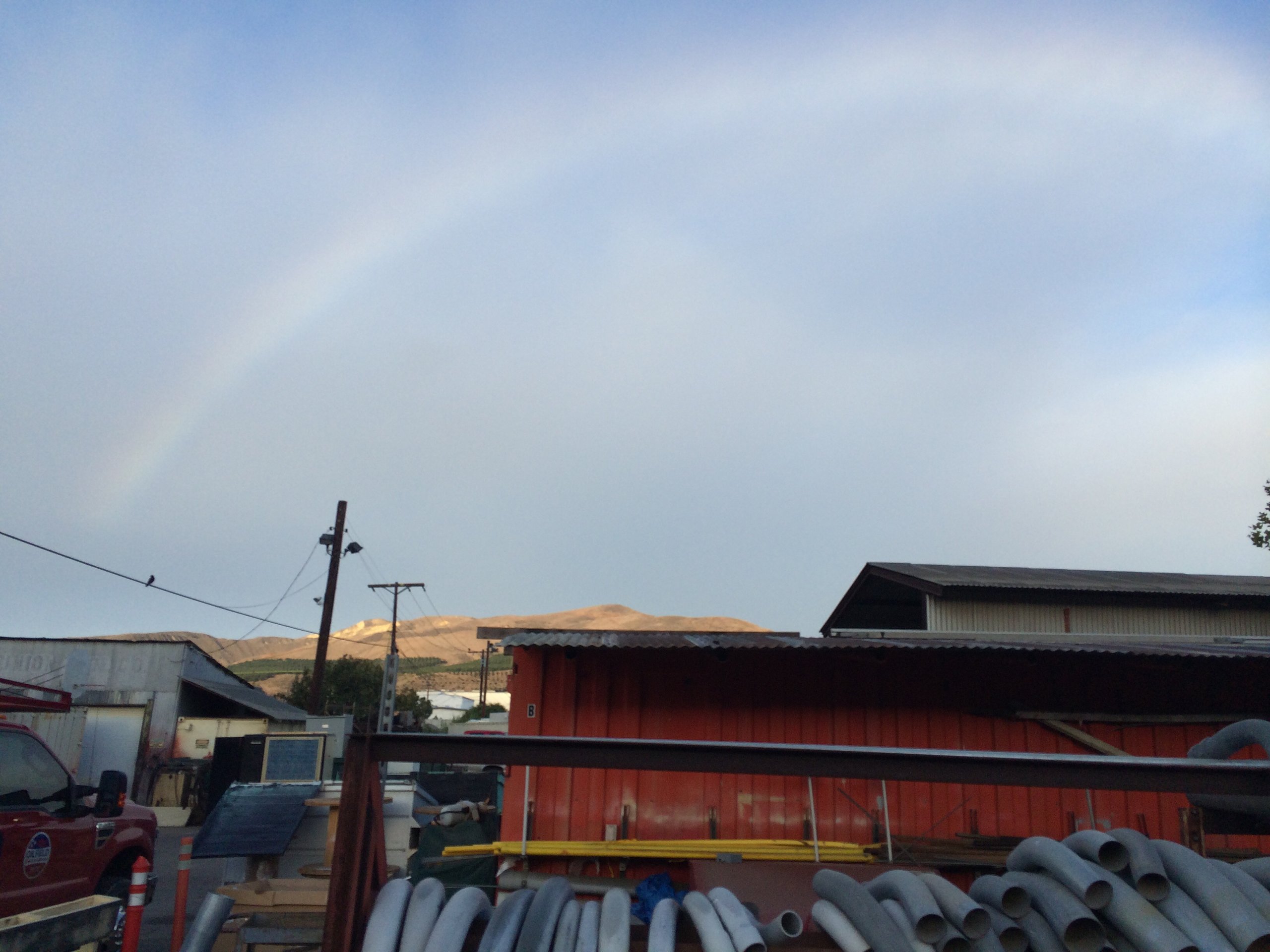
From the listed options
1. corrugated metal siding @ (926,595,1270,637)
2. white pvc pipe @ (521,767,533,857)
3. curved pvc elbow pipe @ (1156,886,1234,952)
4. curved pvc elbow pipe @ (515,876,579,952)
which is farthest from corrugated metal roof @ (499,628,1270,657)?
curved pvc elbow pipe @ (1156,886,1234,952)

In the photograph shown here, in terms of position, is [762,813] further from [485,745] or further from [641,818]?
[485,745]

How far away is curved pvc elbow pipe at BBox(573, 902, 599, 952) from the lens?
145 inches

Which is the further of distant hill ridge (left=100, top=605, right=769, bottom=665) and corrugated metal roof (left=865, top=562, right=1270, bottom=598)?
distant hill ridge (left=100, top=605, right=769, bottom=665)

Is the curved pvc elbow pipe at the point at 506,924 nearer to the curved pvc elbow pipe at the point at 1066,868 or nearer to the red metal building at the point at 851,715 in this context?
the curved pvc elbow pipe at the point at 1066,868

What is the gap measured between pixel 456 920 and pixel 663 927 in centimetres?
88

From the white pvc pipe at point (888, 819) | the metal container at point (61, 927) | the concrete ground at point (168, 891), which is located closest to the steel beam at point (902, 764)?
the metal container at point (61, 927)

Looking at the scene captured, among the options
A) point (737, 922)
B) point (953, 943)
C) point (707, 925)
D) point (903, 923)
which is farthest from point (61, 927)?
point (953, 943)

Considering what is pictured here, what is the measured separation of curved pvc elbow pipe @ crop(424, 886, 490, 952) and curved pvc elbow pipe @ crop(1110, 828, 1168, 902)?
2781mm

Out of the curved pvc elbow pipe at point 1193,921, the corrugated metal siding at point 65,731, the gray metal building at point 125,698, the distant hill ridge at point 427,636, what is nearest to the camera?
the curved pvc elbow pipe at point 1193,921

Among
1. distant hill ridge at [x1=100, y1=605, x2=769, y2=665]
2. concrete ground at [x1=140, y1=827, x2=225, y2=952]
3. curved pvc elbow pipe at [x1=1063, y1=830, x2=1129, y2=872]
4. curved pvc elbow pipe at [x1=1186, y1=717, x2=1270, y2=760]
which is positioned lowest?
concrete ground at [x1=140, y1=827, x2=225, y2=952]

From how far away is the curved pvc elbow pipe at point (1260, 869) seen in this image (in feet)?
13.6

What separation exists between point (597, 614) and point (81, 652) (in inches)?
5191

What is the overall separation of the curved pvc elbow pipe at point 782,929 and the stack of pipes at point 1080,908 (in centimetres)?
→ 15

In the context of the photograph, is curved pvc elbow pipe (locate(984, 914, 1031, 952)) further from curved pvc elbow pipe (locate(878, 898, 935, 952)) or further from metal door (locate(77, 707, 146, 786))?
metal door (locate(77, 707, 146, 786))
